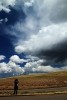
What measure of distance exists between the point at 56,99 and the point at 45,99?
1015mm

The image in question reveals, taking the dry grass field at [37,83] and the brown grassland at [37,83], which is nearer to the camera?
the brown grassland at [37,83]

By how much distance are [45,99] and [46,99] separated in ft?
0.29

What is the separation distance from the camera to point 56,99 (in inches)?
765

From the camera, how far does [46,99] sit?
65.2 ft

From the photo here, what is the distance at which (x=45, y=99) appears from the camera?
1986cm

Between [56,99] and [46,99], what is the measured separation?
0.94m

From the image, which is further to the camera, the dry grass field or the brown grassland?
the dry grass field
